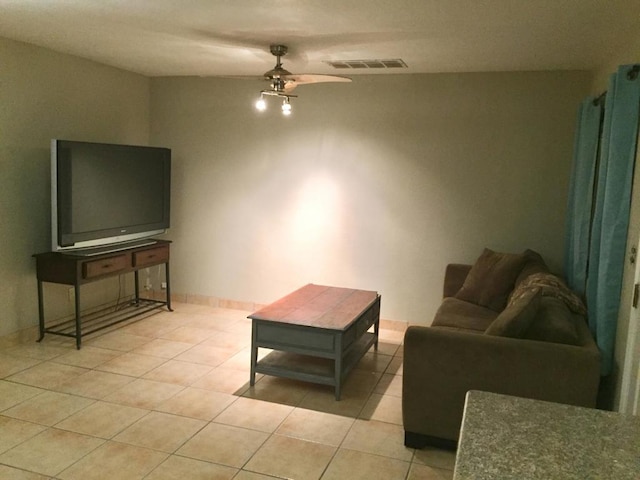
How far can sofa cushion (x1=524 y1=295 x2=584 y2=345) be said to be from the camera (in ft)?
8.60

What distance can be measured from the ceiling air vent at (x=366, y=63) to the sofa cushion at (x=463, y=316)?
1.98 metres

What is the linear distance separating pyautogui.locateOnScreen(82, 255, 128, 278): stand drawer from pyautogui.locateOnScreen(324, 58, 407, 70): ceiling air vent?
2457 millimetres

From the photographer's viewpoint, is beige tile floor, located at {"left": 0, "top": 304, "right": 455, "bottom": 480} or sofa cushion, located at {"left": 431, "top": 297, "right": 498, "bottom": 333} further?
sofa cushion, located at {"left": 431, "top": 297, "right": 498, "bottom": 333}

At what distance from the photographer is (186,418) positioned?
10.3 feet

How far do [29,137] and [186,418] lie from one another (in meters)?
2.65

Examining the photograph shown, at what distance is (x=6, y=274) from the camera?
4098mm

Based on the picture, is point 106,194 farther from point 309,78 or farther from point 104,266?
point 309,78

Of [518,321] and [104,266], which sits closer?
[518,321]

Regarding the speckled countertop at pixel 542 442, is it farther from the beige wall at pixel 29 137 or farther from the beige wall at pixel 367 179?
the beige wall at pixel 29 137

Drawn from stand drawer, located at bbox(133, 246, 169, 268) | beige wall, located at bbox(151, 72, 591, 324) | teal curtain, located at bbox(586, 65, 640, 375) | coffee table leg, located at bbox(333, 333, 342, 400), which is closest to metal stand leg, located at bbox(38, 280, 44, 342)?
stand drawer, located at bbox(133, 246, 169, 268)

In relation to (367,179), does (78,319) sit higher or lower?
lower

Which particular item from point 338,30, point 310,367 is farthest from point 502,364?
point 338,30

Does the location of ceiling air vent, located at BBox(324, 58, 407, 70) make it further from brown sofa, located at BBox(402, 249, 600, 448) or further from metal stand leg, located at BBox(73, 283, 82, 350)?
metal stand leg, located at BBox(73, 283, 82, 350)

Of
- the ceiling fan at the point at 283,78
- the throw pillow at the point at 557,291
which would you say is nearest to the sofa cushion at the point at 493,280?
the throw pillow at the point at 557,291
